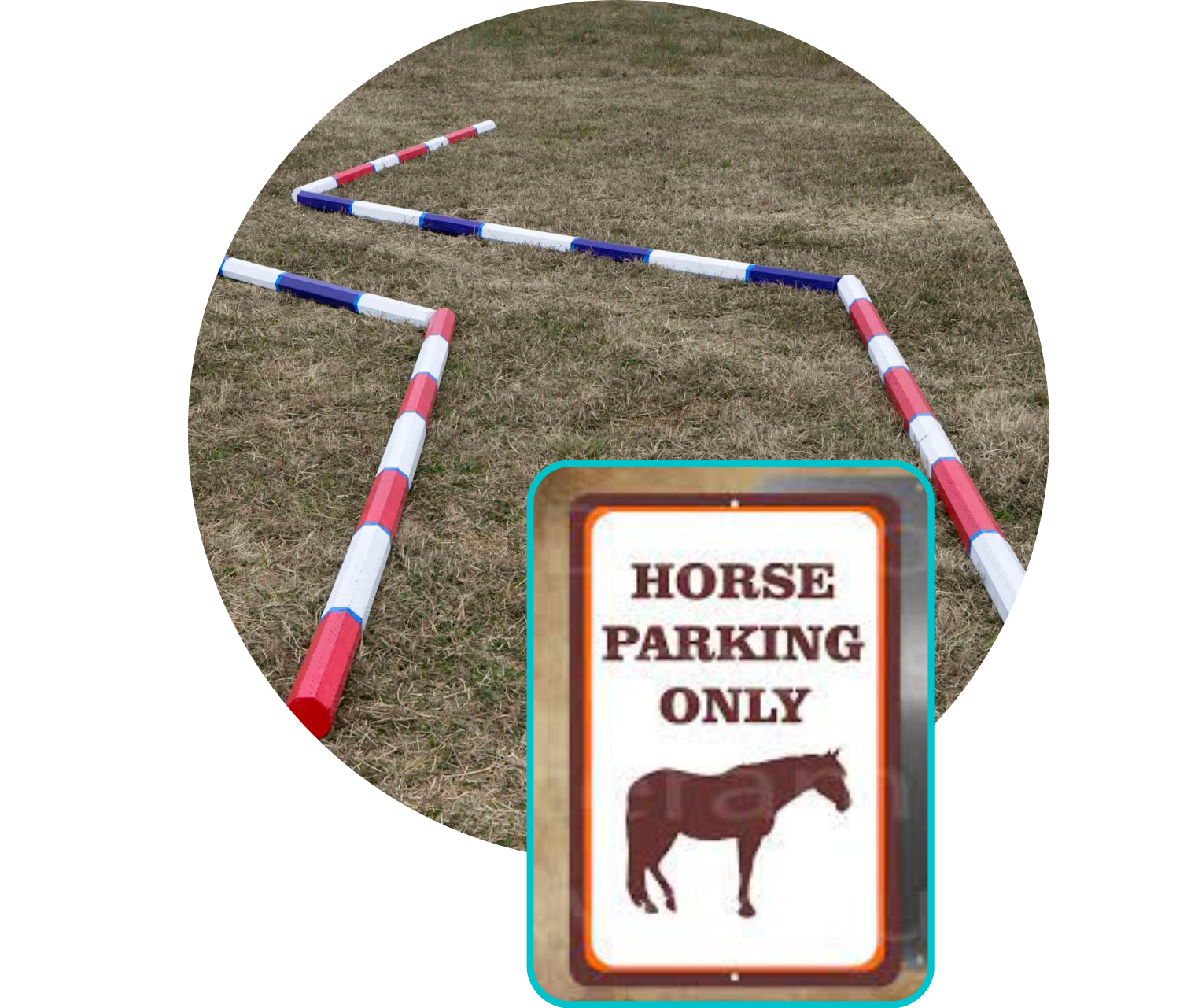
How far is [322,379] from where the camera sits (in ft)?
12.9

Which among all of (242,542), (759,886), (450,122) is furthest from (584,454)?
(450,122)

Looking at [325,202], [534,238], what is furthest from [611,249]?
[325,202]

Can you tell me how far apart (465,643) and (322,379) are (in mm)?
1626

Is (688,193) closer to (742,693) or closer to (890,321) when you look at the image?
(890,321)

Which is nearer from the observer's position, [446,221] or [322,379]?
[322,379]

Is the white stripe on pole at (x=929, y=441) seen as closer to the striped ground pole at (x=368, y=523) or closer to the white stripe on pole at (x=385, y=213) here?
the striped ground pole at (x=368, y=523)

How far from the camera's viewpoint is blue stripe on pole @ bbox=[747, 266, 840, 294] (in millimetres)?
4645

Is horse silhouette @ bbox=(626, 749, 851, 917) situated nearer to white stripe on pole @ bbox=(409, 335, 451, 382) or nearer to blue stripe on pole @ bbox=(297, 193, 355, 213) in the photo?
white stripe on pole @ bbox=(409, 335, 451, 382)

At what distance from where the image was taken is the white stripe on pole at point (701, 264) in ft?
15.5

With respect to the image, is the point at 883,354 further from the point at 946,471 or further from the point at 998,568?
the point at 998,568

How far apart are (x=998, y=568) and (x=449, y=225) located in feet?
11.8

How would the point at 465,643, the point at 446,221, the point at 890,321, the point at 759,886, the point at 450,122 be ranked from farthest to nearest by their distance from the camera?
1. the point at 450,122
2. the point at 446,221
3. the point at 890,321
4. the point at 465,643
5. the point at 759,886

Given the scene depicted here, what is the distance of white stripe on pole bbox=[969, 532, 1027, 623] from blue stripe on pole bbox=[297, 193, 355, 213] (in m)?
4.13

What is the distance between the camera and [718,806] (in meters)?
1.58
